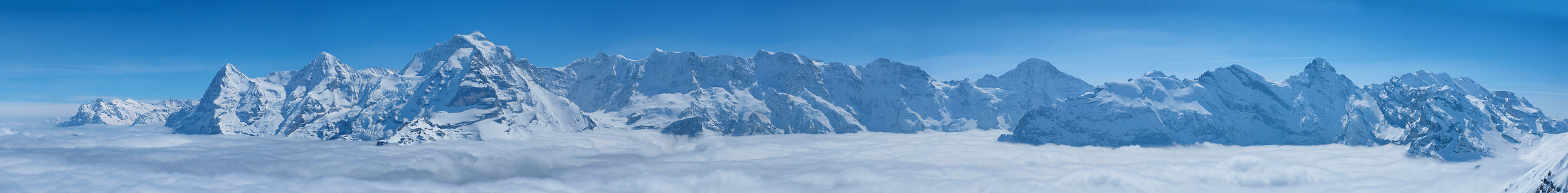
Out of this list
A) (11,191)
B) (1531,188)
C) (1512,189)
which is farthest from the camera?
(11,191)

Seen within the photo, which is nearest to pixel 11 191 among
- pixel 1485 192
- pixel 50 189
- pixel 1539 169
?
pixel 50 189

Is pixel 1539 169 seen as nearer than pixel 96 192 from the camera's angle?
Yes

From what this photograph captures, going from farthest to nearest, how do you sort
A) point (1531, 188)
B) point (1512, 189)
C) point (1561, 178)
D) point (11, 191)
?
point (11, 191) < point (1512, 189) < point (1531, 188) < point (1561, 178)

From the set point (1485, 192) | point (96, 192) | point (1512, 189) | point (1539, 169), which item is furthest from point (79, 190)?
point (1485, 192)

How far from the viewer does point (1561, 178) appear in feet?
424

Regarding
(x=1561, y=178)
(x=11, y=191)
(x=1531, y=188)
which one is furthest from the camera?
(x=11, y=191)

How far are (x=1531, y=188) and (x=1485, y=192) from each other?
70822 mm

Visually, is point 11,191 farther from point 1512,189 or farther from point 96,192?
point 1512,189

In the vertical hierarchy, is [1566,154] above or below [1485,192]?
above

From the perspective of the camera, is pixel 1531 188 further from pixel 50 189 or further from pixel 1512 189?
pixel 50 189

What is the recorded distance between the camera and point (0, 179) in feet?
655

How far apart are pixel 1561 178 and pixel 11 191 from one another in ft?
1139

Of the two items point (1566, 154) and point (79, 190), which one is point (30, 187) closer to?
point (79, 190)

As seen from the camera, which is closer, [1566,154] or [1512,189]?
[1566,154]
